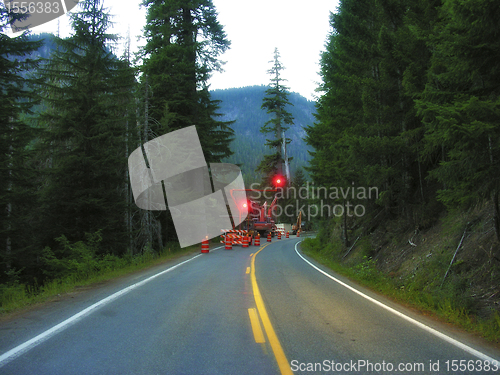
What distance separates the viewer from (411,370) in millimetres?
3834

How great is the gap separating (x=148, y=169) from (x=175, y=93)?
8473 mm

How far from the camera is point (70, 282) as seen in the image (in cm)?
1069

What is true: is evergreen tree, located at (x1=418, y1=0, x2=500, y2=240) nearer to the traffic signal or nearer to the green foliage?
the green foliage

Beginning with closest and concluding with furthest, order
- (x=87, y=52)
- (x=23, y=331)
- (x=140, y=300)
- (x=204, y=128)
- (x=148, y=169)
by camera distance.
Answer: (x=23, y=331) → (x=140, y=300) → (x=87, y=52) → (x=148, y=169) → (x=204, y=128)

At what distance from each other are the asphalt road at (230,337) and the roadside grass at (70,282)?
89 cm

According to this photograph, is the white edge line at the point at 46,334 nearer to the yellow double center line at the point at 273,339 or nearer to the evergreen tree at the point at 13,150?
the yellow double center line at the point at 273,339

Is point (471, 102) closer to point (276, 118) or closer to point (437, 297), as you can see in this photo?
point (437, 297)

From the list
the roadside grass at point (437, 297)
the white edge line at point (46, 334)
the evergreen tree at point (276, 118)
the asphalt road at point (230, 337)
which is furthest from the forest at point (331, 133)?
the evergreen tree at point (276, 118)

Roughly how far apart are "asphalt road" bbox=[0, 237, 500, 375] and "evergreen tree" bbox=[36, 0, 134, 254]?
8836 mm

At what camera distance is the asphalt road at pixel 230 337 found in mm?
3893

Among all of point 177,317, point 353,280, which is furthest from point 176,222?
point 177,317

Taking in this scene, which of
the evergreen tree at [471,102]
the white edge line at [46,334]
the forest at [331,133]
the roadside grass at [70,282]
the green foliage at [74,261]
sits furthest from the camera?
the green foliage at [74,261]

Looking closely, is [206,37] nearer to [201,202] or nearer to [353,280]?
[201,202]

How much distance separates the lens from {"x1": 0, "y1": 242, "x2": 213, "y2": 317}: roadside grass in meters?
7.85
